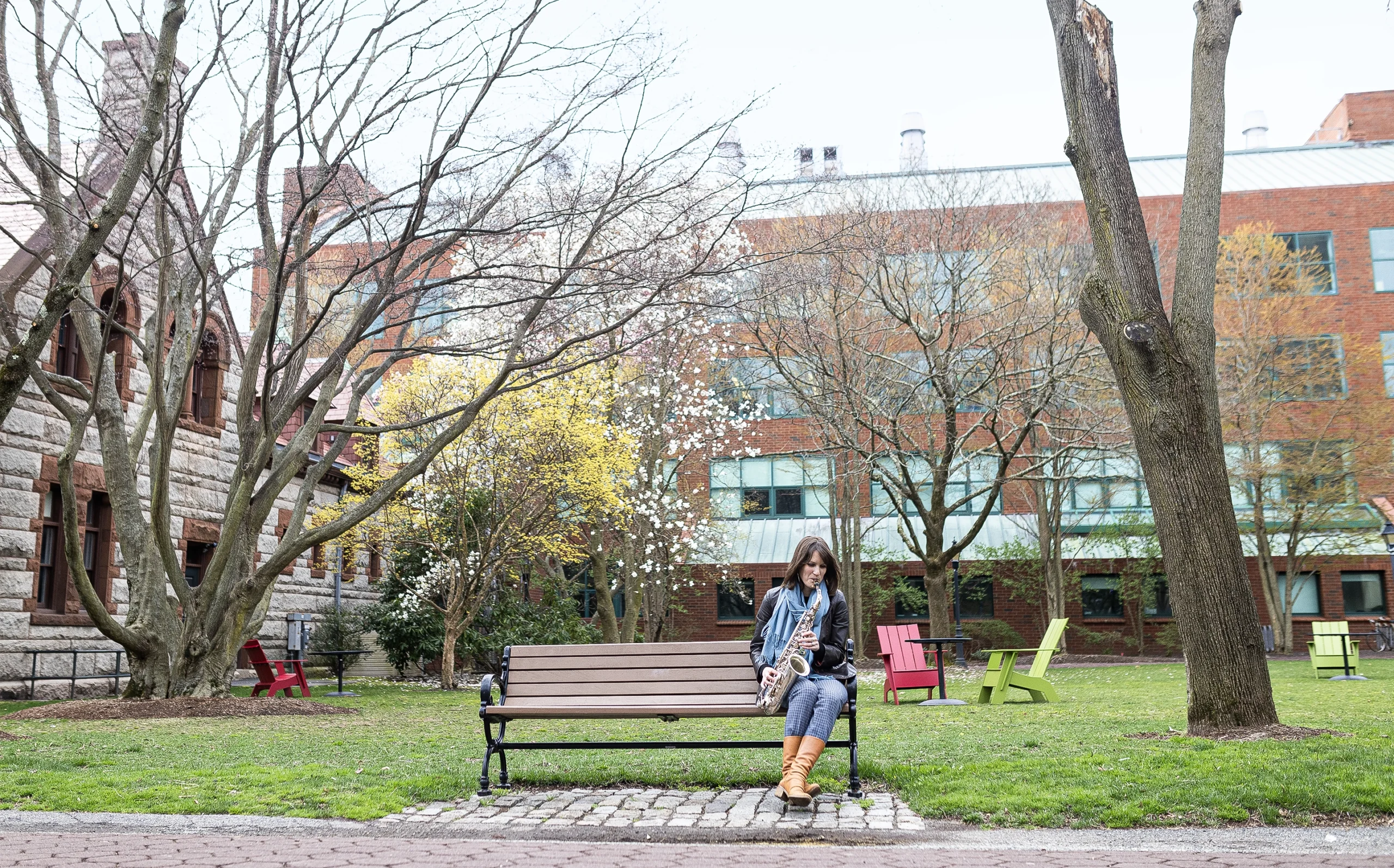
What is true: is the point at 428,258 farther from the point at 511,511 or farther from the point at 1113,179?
the point at 1113,179

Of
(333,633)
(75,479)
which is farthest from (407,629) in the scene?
(75,479)

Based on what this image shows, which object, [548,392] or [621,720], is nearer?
[621,720]

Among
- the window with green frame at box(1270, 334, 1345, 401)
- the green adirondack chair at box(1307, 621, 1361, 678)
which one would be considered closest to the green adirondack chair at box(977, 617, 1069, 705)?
the green adirondack chair at box(1307, 621, 1361, 678)

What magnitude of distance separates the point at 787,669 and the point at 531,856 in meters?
2.10

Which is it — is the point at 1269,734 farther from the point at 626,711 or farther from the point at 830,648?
the point at 626,711

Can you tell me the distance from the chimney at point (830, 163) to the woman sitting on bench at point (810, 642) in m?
14.8

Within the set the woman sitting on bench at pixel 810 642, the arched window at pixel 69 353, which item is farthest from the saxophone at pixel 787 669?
the arched window at pixel 69 353

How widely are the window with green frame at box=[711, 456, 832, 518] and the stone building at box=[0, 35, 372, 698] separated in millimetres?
16873

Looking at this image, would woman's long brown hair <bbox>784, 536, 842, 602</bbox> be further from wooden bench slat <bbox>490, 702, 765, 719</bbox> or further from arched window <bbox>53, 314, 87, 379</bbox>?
arched window <bbox>53, 314, 87, 379</bbox>

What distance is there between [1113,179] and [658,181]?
337 inches

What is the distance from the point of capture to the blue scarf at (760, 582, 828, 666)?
7.10 m

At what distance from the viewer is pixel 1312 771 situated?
6836mm

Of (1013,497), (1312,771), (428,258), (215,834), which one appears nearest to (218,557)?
(428,258)

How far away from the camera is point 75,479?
56.4 feet
